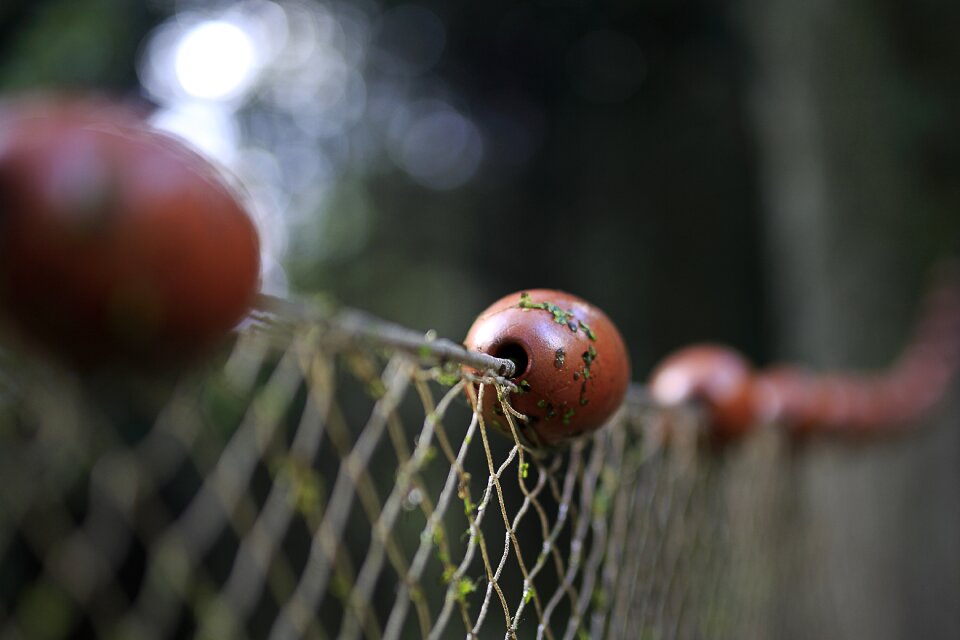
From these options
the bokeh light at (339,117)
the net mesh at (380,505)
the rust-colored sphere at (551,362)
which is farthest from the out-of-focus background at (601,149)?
the rust-colored sphere at (551,362)

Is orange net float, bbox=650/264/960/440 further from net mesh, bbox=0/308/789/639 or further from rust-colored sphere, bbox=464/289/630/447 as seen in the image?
rust-colored sphere, bbox=464/289/630/447

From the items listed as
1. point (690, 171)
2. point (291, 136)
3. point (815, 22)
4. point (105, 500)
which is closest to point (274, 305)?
point (105, 500)

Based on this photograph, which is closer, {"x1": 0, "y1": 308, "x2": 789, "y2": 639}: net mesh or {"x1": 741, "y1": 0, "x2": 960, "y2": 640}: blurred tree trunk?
{"x1": 0, "y1": 308, "x2": 789, "y2": 639}: net mesh

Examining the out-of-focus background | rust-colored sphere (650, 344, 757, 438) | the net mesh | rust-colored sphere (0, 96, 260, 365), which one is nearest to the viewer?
rust-colored sphere (0, 96, 260, 365)

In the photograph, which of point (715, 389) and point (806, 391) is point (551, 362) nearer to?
point (715, 389)

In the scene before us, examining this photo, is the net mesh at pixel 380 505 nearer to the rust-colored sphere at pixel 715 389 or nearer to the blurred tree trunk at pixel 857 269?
the rust-colored sphere at pixel 715 389

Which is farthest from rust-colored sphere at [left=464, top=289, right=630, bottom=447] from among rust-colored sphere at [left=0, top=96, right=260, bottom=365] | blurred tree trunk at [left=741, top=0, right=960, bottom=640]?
blurred tree trunk at [left=741, top=0, right=960, bottom=640]
